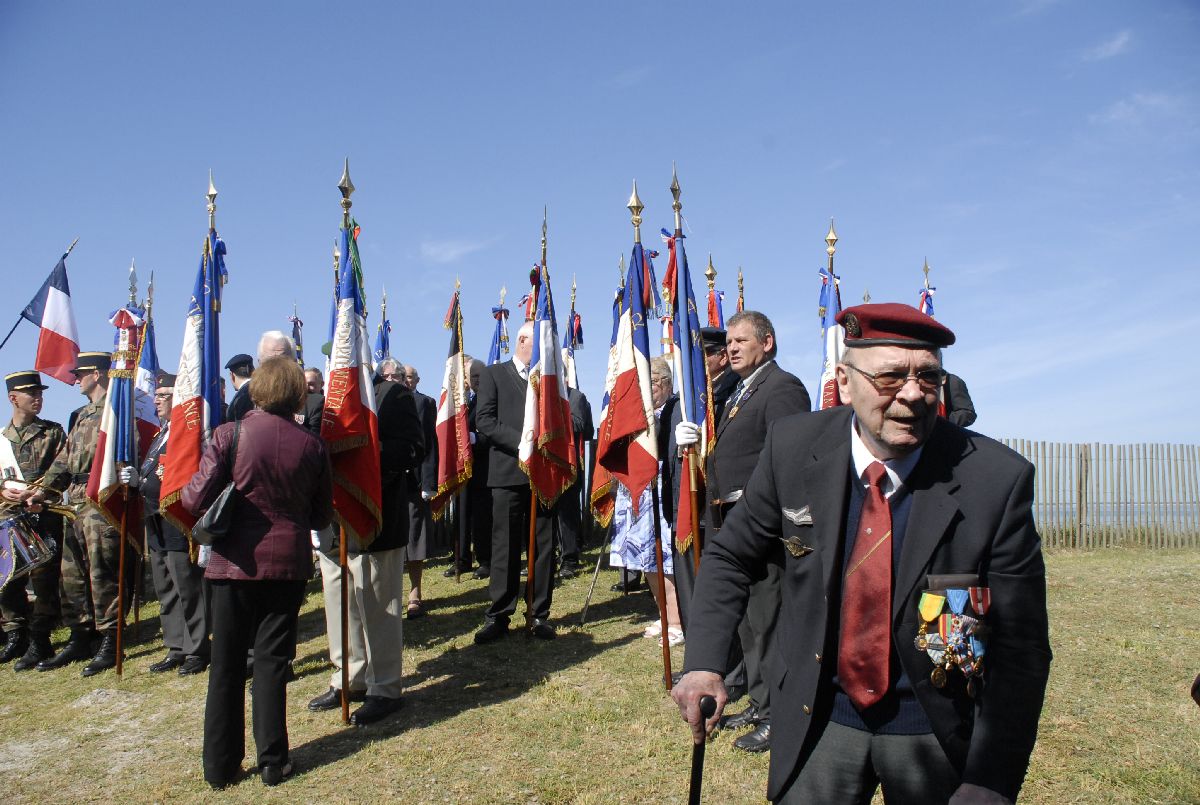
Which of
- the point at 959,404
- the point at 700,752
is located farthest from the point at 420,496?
the point at 700,752

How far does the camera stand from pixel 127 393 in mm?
7469

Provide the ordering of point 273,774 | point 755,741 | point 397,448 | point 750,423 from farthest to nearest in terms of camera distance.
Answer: point 397,448, point 750,423, point 755,741, point 273,774

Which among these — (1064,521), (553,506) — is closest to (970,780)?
(553,506)

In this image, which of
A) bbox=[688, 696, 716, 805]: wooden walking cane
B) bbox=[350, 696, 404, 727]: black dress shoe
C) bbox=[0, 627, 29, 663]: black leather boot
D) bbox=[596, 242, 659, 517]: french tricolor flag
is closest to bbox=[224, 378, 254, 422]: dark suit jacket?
bbox=[350, 696, 404, 727]: black dress shoe

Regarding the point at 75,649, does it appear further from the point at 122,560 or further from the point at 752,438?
the point at 752,438

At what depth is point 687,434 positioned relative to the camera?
5414 mm

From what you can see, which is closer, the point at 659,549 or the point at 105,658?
the point at 659,549

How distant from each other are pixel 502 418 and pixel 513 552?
1.25 meters

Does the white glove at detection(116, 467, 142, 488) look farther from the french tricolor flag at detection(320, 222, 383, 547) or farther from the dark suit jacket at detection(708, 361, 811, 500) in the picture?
the dark suit jacket at detection(708, 361, 811, 500)

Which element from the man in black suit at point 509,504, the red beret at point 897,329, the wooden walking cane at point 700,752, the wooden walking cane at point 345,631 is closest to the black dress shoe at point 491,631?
the man in black suit at point 509,504

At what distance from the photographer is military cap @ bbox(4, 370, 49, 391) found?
27.8 ft

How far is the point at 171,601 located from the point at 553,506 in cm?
333

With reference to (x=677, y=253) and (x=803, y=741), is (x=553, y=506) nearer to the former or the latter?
(x=677, y=253)

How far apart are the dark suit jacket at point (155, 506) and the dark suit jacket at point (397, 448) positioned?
224 centimetres
